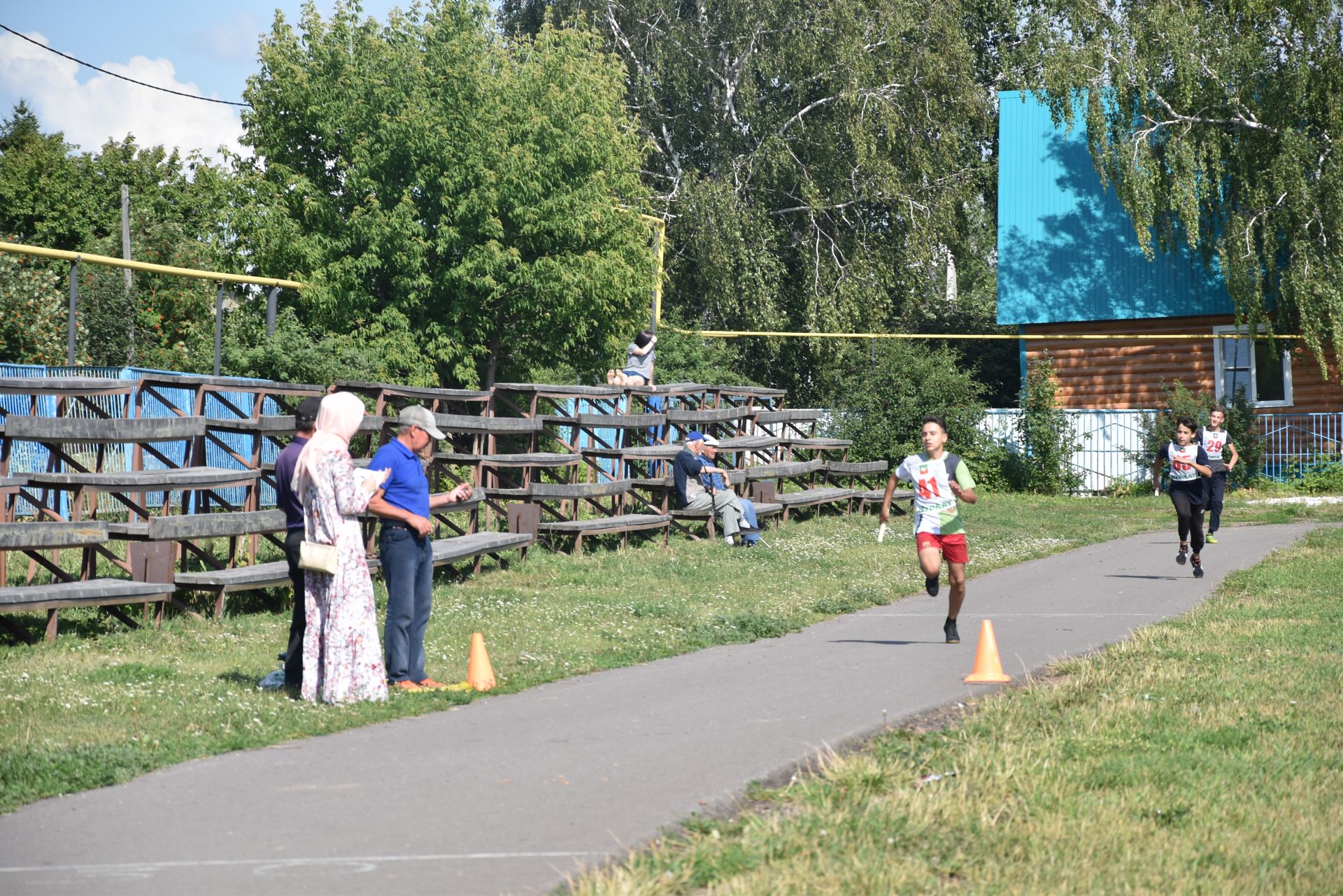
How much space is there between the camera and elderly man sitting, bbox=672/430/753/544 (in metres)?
18.0

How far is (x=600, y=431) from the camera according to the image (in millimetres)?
21109

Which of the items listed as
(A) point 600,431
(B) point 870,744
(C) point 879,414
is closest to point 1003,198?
(C) point 879,414

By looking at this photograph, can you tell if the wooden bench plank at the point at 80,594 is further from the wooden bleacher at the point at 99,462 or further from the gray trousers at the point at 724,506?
the gray trousers at the point at 724,506

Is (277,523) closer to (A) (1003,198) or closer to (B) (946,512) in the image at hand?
(B) (946,512)

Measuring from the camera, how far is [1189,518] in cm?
1545

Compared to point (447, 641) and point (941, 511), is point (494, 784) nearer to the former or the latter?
point (447, 641)

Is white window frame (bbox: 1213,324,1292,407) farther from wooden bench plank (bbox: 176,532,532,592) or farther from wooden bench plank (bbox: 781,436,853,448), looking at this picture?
wooden bench plank (bbox: 176,532,532,592)

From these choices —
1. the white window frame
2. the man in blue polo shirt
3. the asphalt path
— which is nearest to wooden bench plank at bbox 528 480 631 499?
the asphalt path

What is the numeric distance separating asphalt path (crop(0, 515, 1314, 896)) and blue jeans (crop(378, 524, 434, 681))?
25.2 inches

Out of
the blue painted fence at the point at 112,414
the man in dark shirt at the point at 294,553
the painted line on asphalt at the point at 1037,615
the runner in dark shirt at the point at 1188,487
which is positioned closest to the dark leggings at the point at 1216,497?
the runner in dark shirt at the point at 1188,487

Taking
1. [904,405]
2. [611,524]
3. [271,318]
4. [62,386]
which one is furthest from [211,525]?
[904,405]

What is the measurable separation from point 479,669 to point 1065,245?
26346 millimetres

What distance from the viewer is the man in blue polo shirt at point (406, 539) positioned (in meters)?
8.51

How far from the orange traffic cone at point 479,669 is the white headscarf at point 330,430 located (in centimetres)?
146
